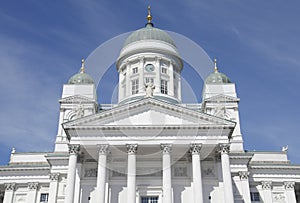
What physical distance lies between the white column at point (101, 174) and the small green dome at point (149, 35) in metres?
22.2

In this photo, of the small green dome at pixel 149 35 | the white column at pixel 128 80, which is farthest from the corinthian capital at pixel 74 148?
the small green dome at pixel 149 35

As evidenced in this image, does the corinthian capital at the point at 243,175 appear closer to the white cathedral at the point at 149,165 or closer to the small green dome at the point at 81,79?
the white cathedral at the point at 149,165

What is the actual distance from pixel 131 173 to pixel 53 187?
9667 millimetres

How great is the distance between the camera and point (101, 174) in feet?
89.9

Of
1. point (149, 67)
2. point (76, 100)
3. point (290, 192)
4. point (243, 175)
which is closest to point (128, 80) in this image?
point (149, 67)

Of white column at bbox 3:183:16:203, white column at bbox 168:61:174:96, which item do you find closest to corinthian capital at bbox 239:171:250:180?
white column at bbox 168:61:174:96

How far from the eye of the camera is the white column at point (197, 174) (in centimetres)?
2644

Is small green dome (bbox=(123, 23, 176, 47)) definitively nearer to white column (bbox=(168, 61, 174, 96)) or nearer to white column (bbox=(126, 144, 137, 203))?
white column (bbox=(168, 61, 174, 96))

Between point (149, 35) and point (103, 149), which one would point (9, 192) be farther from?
point (149, 35)

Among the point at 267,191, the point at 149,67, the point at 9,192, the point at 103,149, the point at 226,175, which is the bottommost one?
the point at 226,175

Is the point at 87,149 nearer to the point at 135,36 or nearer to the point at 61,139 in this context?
the point at 61,139

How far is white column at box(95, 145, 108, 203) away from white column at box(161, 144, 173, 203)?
4.23 metres

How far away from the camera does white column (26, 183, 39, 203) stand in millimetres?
35375

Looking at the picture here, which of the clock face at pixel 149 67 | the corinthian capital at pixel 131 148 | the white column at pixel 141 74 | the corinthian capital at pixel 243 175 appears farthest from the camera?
the clock face at pixel 149 67
